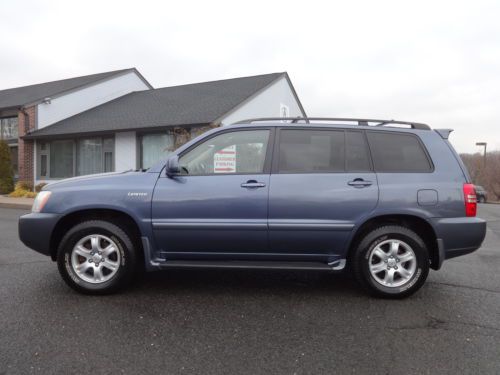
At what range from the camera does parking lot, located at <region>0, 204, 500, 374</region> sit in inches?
96.0

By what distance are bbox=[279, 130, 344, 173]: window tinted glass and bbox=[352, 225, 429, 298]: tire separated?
780 mm

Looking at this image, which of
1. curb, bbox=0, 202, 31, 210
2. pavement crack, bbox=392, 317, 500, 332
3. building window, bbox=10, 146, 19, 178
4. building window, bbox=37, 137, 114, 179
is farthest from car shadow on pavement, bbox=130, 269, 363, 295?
building window, bbox=10, 146, 19, 178

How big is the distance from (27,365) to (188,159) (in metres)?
2.17

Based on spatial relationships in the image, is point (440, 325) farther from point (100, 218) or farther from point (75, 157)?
point (75, 157)

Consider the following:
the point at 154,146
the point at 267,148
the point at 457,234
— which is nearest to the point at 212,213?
the point at 267,148

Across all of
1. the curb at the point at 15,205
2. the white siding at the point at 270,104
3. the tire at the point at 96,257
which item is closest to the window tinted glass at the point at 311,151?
the tire at the point at 96,257

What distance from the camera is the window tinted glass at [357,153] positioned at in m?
3.69

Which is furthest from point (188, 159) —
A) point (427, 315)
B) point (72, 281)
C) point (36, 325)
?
point (427, 315)

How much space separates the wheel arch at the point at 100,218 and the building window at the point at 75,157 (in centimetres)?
1299

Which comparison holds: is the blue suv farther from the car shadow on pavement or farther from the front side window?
the car shadow on pavement

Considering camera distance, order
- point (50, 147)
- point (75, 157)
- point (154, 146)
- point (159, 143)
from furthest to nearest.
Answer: point (50, 147) < point (75, 157) < point (154, 146) < point (159, 143)

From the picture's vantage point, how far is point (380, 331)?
9.61 ft

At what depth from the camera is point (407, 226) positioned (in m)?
3.70

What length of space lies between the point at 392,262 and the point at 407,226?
406mm
